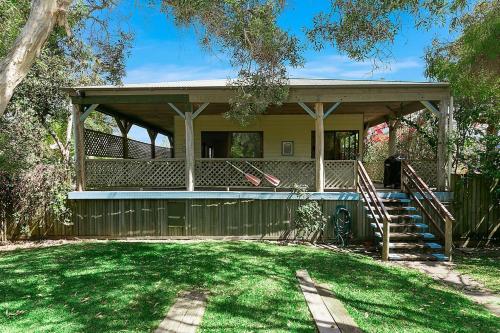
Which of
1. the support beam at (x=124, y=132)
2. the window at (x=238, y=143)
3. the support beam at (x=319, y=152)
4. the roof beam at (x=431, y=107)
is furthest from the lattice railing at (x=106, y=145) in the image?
the roof beam at (x=431, y=107)

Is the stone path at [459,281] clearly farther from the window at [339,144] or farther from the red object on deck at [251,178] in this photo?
the window at [339,144]

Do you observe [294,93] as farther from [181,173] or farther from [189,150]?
[181,173]

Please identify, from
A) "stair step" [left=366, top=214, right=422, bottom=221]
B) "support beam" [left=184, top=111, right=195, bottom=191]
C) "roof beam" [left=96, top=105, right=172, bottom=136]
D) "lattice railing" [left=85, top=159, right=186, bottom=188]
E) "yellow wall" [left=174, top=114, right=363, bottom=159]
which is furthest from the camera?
"yellow wall" [left=174, top=114, right=363, bottom=159]

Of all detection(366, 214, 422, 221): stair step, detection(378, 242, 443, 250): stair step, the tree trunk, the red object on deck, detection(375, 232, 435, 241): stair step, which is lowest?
detection(378, 242, 443, 250): stair step

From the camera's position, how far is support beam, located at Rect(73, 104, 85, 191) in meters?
10.1

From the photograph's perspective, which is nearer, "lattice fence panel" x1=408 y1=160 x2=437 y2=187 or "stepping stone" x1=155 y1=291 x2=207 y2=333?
"stepping stone" x1=155 y1=291 x2=207 y2=333

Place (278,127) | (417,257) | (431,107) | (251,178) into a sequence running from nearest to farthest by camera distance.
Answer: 1. (417,257)
2. (431,107)
3. (251,178)
4. (278,127)

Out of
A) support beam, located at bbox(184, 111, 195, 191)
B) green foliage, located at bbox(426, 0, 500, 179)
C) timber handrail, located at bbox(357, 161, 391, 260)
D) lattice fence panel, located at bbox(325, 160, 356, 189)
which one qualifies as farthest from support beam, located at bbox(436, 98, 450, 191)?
support beam, located at bbox(184, 111, 195, 191)

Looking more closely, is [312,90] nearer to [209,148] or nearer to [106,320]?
[209,148]

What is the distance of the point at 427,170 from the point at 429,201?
1.46 metres

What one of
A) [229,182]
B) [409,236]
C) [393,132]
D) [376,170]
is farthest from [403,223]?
[376,170]

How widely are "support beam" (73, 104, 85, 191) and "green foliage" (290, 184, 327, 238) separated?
5.89 m

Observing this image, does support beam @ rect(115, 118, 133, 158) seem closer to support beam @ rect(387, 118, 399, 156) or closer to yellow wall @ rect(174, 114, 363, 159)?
yellow wall @ rect(174, 114, 363, 159)

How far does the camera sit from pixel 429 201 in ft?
29.1
